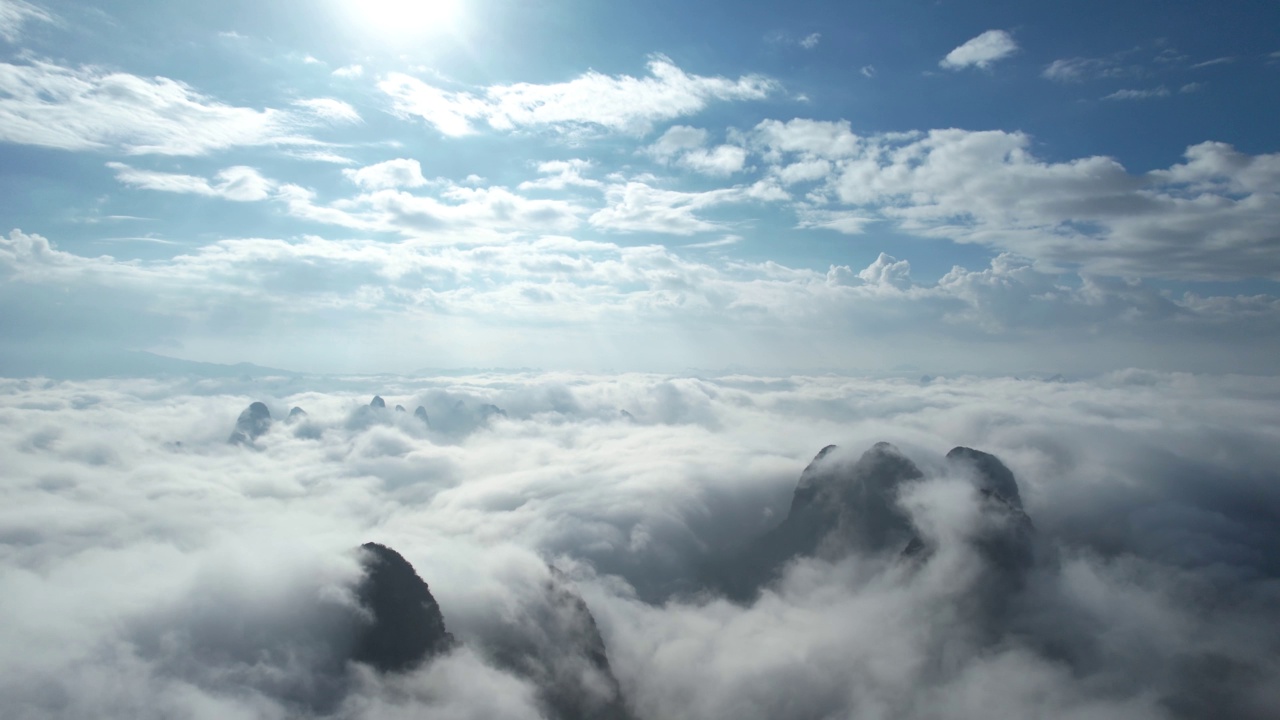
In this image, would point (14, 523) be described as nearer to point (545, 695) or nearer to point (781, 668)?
point (545, 695)

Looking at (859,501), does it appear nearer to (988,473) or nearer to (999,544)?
(999,544)

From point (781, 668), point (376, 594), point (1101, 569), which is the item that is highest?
point (376, 594)

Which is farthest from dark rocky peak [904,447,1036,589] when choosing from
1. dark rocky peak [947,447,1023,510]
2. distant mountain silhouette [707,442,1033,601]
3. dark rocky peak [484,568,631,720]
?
dark rocky peak [484,568,631,720]

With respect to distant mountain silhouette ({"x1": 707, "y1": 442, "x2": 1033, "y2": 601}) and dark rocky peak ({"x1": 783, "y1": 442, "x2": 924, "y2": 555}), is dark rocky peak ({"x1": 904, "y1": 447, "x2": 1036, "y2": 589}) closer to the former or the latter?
distant mountain silhouette ({"x1": 707, "y1": 442, "x2": 1033, "y2": 601})

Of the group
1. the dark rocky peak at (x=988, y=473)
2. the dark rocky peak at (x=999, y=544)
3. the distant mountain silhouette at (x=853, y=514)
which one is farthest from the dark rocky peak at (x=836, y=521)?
the dark rocky peak at (x=999, y=544)

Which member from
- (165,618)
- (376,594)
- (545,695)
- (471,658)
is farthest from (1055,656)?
(165,618)

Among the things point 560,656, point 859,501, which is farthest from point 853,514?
point 560,656

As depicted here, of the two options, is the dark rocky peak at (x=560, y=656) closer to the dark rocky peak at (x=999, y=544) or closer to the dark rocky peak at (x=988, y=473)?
the dark rocky peak at (x=999, y=544)
